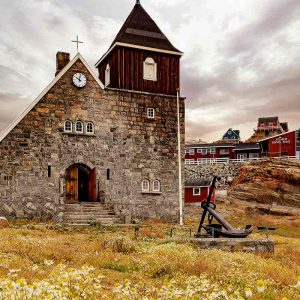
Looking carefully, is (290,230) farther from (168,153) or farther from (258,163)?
(258,163)

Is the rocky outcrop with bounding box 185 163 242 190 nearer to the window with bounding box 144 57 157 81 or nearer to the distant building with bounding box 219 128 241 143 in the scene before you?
the window with bounding box 144 57 157 81

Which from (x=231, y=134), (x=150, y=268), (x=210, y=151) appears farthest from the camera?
(x=231, y=134)

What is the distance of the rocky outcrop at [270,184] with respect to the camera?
4397 cm

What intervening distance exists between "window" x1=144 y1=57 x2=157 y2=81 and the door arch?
27.7ft

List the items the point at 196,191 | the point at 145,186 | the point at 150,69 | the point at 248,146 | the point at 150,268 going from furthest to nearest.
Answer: the point at 248,146, the point at 196,191, the point at 150,69, the point at 145,186, the point at 150,268

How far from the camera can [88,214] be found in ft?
Result: 85.1

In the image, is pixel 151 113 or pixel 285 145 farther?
pixel 285 145

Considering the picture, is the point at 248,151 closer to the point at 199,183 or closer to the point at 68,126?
the point at 199,183

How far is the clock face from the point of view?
27.6m

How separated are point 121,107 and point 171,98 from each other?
4209 millimetres

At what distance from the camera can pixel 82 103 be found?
90.9 ft

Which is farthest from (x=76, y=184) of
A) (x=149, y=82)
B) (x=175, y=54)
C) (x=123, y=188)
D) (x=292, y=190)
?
(x=292, y=190)

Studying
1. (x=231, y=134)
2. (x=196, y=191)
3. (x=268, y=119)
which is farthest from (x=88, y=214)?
(x=231, y=134)

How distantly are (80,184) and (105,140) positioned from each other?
4.13m
